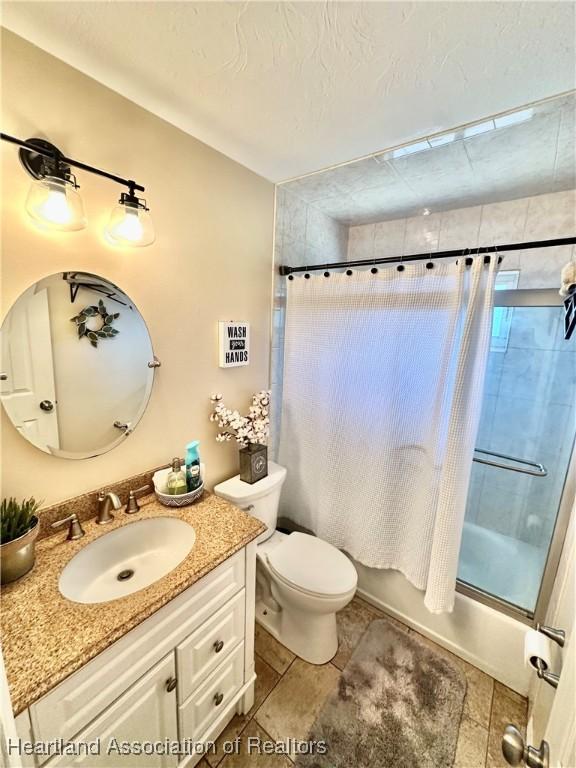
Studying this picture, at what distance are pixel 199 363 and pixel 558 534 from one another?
1712 mm

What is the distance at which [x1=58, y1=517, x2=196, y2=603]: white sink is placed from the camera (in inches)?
37.8

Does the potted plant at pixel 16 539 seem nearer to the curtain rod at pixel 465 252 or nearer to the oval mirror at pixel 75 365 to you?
the oval mirror at pixel 75 365

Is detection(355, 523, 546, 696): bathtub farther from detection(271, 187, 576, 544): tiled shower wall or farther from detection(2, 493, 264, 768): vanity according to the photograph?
detection(2, 493, 264, 768): vanity

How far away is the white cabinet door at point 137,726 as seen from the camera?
744 mm

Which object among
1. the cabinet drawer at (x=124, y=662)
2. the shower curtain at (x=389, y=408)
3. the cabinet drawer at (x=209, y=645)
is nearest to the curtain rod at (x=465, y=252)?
the shower curtain at (x=389, y=408)

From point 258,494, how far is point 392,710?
104 cm

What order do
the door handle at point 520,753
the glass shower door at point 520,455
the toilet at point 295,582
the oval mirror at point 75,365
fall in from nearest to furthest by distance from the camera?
the door handle at point 520,753
the oval mirror at point 75,365
the toilet at point 295,582
the glass shower door at point 520,455

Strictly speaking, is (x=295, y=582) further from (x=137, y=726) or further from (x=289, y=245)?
(x=289, y=245)

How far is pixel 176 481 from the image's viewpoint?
1.25 meters

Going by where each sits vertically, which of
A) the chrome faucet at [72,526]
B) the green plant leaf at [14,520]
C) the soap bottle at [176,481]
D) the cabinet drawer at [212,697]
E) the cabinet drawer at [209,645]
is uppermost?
the green plant leaf at [14,520]

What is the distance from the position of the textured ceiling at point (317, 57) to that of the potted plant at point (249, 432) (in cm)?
118

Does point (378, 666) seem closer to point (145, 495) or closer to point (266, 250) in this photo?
point (145, 495)

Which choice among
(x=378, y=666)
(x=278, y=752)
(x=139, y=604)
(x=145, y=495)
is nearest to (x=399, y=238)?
(x=145, y=495)

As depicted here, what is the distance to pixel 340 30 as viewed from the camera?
80cm
